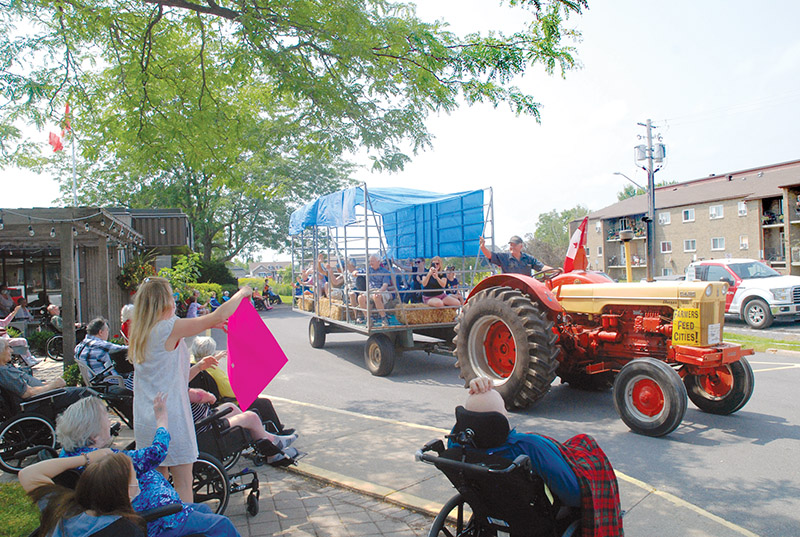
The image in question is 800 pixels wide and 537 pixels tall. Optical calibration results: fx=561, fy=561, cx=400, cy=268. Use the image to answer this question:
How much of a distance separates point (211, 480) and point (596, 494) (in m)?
2.51

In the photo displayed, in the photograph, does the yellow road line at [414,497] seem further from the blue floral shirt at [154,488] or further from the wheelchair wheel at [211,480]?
the blue floral shirt at [154,488]

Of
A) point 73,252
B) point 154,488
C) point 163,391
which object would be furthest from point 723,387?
point 73,252

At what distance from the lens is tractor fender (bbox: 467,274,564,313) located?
671cm

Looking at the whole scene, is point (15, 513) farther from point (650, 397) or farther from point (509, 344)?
point (650, 397)

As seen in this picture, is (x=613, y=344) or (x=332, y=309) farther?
Answer: (x=332, y=309)

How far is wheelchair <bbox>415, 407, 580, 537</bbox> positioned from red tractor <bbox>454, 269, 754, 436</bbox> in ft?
9.95

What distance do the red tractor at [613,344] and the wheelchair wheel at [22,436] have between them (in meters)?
4.71

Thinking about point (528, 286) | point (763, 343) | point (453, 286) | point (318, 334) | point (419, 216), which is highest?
point (419, 216)

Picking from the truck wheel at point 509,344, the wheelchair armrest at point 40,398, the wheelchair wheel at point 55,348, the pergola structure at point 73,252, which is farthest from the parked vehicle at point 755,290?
the wheelchair wheel at point 55,348

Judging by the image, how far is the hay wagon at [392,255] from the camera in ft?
30.5

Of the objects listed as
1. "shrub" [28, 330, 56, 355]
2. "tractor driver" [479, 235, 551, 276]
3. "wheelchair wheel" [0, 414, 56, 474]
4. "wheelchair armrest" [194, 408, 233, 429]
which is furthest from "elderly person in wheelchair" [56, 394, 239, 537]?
"shrub" [28, 330, 56, 355]

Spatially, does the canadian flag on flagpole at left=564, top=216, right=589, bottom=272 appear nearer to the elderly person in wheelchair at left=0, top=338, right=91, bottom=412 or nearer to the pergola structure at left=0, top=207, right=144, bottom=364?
the elderly person in wheelchair at left=0, top=338, right=91, bottom=412

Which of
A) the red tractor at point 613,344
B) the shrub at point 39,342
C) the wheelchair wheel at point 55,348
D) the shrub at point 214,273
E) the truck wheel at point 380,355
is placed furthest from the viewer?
the shrub at point 214,273

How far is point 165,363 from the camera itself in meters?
3.26
